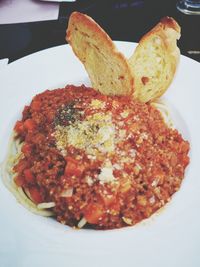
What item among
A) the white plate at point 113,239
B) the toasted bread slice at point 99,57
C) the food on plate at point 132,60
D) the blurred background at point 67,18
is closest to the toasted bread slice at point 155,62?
the food on plate at point 132,60

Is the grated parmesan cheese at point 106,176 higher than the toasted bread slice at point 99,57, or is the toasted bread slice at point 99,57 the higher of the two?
the toasted bread slice at point 99,57

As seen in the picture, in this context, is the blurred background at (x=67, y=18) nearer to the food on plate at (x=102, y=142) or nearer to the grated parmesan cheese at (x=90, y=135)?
the food on plate at (x=102, y=142)

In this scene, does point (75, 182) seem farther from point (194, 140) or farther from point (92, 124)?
point (194, 140)

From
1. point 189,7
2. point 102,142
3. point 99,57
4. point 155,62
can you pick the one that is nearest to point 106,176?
point 102,142

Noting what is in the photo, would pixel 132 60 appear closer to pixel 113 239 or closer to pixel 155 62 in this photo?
pixel 155 62

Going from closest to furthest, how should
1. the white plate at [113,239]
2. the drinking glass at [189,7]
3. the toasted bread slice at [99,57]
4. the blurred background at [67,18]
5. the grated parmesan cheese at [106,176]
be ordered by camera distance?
the white plate at [113,239] → the grated parmesan cheese at [106,176] → the toasted bread slice at [99,57] → the blurred background at [67,18] → the drinking glass at [189,7]

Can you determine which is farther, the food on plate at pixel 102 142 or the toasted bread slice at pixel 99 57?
the toasted bread slice at pixel 99 57

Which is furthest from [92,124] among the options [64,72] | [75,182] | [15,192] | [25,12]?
[25,12]
